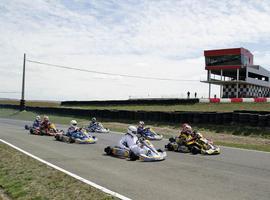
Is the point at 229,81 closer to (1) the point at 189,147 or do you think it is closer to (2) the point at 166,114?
(2) the point at 166,114

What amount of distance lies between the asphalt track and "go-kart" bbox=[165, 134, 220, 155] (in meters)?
0.43

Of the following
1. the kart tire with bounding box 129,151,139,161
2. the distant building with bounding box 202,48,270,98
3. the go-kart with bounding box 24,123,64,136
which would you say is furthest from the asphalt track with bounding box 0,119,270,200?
the distant building with bounding box 202,48,270,98

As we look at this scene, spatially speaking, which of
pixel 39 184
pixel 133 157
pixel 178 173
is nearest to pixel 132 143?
pixel 133 157

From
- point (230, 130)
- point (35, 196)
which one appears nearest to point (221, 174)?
point (35, 196)

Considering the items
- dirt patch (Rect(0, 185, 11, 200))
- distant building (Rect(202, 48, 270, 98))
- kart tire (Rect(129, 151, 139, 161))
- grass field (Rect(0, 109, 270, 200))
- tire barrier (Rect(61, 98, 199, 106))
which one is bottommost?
dirt patch (Rect(0, 185, 11, 200))

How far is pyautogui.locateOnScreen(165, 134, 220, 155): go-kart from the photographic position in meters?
13.6

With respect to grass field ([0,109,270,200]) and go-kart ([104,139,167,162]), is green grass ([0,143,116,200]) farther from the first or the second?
go-kart ([104,139,167,162])

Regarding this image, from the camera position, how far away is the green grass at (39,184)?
6.93 metres

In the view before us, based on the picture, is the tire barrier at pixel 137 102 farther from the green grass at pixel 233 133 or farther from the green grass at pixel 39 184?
the green grass at pixel 39 184

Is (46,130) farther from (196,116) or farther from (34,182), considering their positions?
(34,182)

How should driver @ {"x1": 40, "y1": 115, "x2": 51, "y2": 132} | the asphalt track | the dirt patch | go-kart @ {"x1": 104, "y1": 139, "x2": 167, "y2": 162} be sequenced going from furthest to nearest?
driver @ {"x1": 40, "y1": 115, "x2": 51, "y2": 132} → go-kart @ {"x1": 104, "y1": 139, "x2": 167, "y2": 162} → the asphalt track → the dirt patch

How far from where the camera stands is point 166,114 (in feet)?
91.6

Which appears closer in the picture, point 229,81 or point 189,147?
point 189,147

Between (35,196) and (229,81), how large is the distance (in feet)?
172
